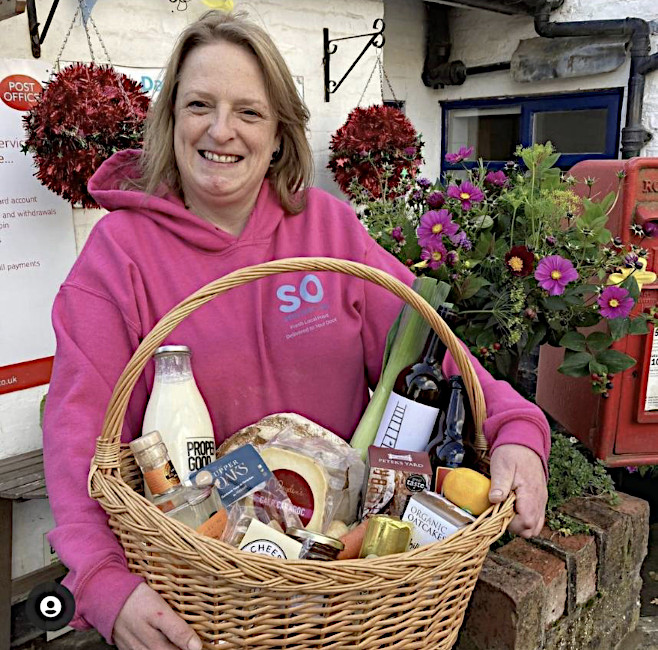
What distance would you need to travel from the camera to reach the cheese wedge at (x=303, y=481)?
43.8 inches

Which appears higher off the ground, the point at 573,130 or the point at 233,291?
the point at 573,130

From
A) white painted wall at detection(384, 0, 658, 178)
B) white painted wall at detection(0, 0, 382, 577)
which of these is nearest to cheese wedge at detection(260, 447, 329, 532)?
white painted wall at detection(0, 0, 382, 577)

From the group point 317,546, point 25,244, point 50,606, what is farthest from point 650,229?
point 25,244

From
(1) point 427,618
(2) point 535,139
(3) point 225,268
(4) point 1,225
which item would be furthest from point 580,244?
(2) point 535,139

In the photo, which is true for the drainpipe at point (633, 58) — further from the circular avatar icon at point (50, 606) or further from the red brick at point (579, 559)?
the circular avatar icon at point (50, 606)

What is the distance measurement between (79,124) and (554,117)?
4.25 meters

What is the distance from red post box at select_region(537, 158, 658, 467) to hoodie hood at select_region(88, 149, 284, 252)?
5.01 ft

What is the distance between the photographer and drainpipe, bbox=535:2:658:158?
14.6 ft

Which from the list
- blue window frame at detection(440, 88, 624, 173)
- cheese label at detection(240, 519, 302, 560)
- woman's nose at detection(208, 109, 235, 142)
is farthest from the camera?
blue window frame at detection(440, 88, 624, 173)

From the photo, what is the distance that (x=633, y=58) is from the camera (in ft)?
14.8

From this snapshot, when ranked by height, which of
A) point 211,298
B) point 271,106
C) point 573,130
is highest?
point 573,130

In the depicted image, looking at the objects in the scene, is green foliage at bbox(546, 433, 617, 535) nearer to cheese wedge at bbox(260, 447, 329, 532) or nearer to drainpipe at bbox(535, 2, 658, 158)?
cheese wedge at bbox(260, 447, 329, 532)

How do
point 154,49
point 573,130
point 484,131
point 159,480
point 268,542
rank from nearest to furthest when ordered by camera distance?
point 268,542 < point 159,480 < point 154,49 < point 573,130 < point 484,131

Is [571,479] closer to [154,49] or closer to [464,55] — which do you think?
[154,49]
